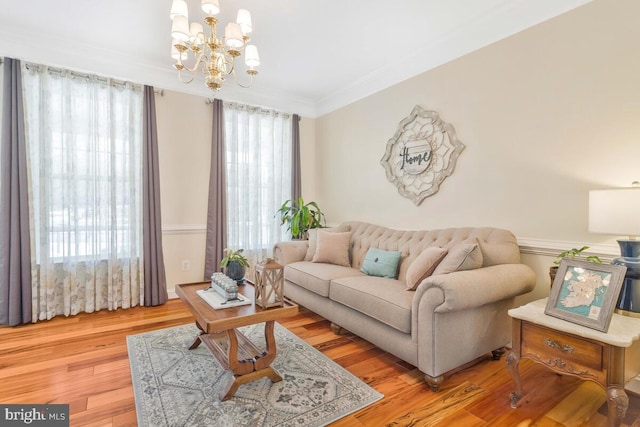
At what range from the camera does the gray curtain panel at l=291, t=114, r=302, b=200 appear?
4.66 m

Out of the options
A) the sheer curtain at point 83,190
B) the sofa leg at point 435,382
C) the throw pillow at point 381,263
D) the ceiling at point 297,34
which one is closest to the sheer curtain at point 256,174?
the ceiling at point 297,34

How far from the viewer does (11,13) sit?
8.81 ft

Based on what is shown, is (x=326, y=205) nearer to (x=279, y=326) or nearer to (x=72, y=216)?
(x=279, y=326)

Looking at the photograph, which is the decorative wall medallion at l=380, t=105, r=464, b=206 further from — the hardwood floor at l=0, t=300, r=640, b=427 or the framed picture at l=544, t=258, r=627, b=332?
the hardwood floor at l=0, t=300, r=640, b=427

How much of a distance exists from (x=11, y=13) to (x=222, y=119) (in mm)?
1984

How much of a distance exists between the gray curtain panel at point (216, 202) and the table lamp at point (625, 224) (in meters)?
3.56

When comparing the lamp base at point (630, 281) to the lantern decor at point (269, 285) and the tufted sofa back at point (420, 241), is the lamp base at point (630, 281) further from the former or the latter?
the lantern decor at point (269, 285)

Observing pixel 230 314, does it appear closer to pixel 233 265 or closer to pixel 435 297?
pixel 233 265

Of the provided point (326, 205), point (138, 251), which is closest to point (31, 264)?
point (138, 251)

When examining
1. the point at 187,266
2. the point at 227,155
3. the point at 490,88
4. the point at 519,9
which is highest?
the point at 519,9

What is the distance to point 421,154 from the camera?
10.7 ft

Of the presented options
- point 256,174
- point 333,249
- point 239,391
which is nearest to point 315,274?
point 333,249

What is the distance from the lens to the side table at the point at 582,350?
4.79 ft

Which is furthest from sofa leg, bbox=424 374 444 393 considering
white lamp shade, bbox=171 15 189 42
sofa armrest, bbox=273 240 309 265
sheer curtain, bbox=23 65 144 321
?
sheer curtain, bbox=23 65 144 321
